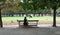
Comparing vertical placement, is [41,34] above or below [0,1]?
below

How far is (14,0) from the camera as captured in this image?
877 inches

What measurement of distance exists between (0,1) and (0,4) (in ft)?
1.33

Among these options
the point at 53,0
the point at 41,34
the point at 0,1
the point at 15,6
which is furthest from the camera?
the point at 15,6

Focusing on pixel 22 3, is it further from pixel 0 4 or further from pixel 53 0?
pixel 53 0

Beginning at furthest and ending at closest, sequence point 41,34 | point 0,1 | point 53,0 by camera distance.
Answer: point 0,1 < point 41,34 < point 53,0

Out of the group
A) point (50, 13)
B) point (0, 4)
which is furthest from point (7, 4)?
point (50, 13)

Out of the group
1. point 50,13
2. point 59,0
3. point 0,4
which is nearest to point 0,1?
point 0,4

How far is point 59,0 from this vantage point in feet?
36.3

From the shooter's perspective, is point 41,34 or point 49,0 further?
point 41,34

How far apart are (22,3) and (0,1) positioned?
2260 millimetres

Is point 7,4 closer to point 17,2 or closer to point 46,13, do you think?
point 17,2

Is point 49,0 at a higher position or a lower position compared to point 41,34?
higher

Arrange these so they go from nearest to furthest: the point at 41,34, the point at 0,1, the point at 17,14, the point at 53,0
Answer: the point at 53,0
the point at 41,34
the point at 0,1
the point at 17,14

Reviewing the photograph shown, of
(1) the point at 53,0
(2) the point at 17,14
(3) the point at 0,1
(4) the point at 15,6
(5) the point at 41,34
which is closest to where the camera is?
(1) the point at 53,0
